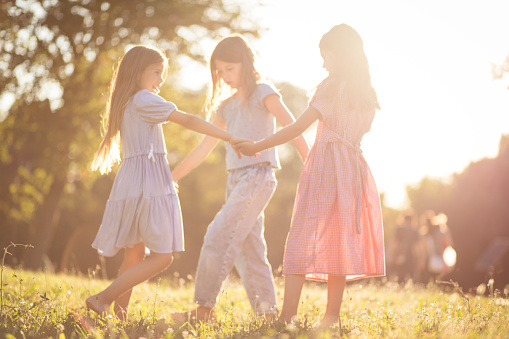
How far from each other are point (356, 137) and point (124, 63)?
1.86 meters

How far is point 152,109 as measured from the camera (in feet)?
14.9

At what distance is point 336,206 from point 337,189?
13 centimetres

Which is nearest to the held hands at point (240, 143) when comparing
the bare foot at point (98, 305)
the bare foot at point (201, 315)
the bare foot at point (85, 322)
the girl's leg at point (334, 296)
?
the girl's leg at point (334, 296)

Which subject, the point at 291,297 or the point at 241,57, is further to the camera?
the point at 241,57

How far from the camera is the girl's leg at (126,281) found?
4.29m

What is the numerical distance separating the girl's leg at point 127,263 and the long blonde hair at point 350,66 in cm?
185

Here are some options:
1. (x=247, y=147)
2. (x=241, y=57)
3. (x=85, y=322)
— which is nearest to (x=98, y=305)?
(x=85, y=322)

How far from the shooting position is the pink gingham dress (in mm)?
4309

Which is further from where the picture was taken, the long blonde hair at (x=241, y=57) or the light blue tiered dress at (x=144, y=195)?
the long blonde hair at (x=241, y=57)

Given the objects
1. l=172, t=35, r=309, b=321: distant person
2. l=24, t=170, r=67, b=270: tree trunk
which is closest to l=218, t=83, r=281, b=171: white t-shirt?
l=172, t=35, r=309, b=321: distant person

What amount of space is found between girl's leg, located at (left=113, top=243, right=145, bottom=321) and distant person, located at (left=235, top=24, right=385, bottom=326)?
3.71ft

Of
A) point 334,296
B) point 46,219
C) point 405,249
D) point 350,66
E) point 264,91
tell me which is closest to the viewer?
point 334,296

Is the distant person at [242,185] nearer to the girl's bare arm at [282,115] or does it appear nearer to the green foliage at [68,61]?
the girl's bare arm at [282,115]

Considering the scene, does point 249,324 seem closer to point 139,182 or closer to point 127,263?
point 127,263
